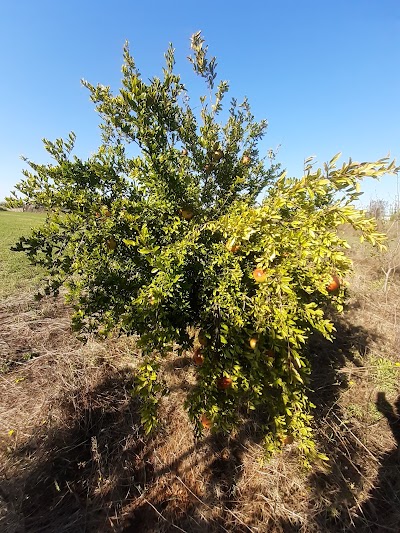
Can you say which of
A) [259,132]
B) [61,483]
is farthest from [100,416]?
[259,132]

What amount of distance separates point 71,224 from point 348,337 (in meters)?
4.74

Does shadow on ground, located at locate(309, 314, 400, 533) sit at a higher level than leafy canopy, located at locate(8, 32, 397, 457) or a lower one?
lower

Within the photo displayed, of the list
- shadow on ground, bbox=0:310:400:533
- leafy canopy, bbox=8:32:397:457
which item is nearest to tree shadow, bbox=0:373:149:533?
shadow on ground, bbox=0:310:400:533

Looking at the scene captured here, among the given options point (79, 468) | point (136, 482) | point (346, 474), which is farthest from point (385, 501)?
point (79, 468)

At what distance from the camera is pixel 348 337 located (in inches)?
188

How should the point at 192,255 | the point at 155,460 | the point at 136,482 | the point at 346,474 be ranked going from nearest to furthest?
the point at 192,255 < the point at 136,482 < the point at 155,460 < the point at 346,474

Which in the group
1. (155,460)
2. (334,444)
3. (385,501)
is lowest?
(155,460)

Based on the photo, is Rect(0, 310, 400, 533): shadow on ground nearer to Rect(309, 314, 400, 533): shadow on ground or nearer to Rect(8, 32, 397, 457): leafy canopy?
Rect(309, 314, 400, 533): shadow on ground

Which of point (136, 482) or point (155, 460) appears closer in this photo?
point (136, 482)

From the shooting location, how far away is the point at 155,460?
2.62 metres

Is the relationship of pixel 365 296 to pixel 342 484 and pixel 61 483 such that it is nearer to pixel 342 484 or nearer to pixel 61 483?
pixel 342 484

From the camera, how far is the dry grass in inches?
89.6

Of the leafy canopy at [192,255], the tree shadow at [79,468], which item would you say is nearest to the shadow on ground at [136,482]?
the tree shadow at [79,468]

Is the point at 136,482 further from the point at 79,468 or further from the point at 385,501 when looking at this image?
the point at 385,501
